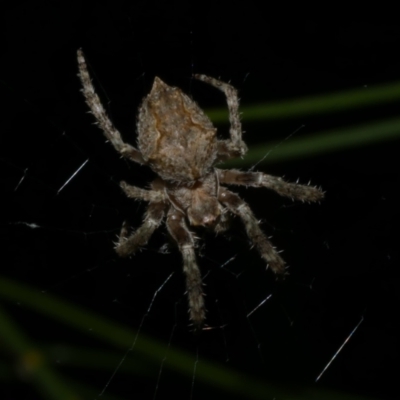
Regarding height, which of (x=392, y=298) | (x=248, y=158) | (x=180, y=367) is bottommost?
(x=392, y=298)

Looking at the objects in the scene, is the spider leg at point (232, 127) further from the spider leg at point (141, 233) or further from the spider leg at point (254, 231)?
the spider leg at point (141, 233)

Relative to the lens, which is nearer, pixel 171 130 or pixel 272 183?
pixel 171 130

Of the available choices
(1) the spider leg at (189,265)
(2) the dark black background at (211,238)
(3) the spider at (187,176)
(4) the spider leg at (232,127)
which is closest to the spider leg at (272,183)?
(3) the spider at (187,176)

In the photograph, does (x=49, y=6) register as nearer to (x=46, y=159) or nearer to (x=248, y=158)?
(x=46, y=159)

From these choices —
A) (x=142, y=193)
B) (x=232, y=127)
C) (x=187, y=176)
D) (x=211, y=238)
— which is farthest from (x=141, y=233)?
(x=232, y=127)

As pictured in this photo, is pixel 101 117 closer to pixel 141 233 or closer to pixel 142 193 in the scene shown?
pixel 142 193

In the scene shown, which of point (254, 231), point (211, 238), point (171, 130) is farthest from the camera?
point (211, 238)

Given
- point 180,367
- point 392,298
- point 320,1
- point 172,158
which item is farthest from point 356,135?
point 320,1
